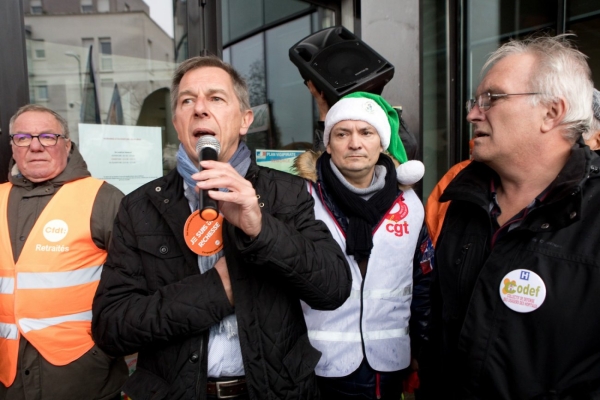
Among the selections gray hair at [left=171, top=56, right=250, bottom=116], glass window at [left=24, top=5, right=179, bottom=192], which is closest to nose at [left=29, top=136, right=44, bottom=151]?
glass window at [left=24, top=5, right=179, bottom=192]

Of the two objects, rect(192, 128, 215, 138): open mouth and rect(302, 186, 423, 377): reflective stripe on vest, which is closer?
rect(192, 128, 215, 138): open mouth

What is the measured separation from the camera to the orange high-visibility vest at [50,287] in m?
1.99

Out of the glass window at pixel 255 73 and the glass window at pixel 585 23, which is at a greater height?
the glass window at pixel 585 23

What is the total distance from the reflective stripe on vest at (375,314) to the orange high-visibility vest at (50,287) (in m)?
1.11

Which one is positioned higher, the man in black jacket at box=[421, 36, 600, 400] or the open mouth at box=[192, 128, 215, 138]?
the open mouth at box=[192, 128, 215, 138]

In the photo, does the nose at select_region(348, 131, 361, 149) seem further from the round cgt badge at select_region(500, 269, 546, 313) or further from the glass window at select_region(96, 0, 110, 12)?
the glass window at select_region(96, 0, 110, 12)

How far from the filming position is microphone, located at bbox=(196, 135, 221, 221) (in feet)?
3.31

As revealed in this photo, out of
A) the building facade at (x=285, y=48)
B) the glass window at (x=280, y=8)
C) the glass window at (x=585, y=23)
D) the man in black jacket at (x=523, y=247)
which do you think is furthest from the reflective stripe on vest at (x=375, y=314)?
the glass window at (x=585, y=23)

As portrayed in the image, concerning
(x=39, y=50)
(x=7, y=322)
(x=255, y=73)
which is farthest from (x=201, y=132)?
(x=255, y=73)

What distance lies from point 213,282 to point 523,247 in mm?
978

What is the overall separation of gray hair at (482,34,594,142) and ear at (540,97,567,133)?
11 mm

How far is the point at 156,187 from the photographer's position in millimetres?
1509

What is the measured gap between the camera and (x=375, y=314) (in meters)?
1.90

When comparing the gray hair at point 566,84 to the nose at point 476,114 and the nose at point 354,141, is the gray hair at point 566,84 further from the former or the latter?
the nose at point 354,141
